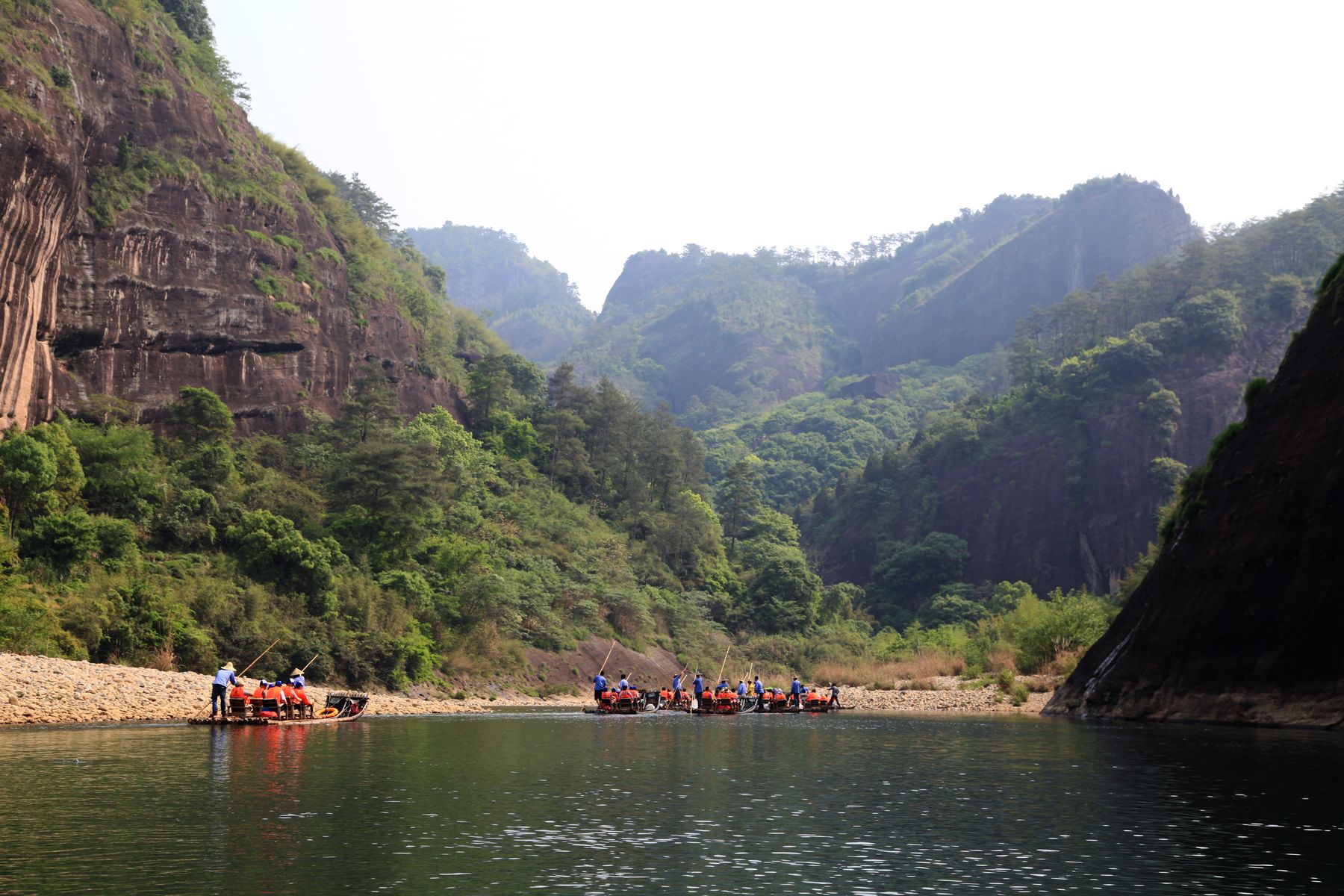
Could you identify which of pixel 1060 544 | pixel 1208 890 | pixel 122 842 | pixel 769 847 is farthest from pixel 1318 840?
pixel 1060 544

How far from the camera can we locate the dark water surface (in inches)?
576

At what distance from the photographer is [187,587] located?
→ 163ft

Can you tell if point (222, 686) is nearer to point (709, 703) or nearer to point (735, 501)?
point (709, 703)

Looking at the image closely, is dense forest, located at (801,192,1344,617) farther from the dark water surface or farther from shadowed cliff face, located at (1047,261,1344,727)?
the dark water surface

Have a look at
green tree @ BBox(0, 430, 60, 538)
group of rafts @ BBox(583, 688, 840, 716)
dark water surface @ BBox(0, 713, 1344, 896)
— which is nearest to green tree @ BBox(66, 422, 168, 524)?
green tree @ BBox(0, 430, 60, 538)

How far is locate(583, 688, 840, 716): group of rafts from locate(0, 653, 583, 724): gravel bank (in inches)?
651

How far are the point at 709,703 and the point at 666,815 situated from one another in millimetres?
32318

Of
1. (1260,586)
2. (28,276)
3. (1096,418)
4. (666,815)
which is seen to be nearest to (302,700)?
(666,815)

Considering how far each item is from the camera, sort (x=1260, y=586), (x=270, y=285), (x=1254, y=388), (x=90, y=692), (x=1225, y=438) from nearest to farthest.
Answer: (x=1260, y=586) < (x=90, y=692) < (x=1254, y=388) < (x=1225, y=438) < (x=270, y=285)

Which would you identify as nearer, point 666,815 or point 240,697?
point 666,815

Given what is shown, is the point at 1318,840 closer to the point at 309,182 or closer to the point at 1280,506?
the point at 1280,506

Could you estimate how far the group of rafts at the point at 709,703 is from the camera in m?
50.7

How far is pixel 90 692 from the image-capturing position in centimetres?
3794

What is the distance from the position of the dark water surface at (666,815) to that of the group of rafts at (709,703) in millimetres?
17753
